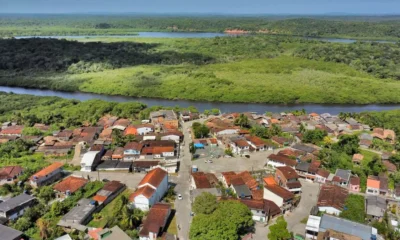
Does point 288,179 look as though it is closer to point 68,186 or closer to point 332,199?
point 332,199

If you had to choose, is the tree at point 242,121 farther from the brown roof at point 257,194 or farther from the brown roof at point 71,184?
the brown roof at point 71,184

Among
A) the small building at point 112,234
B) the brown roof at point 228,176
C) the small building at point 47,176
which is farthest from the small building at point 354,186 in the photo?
the small building at point 47,176

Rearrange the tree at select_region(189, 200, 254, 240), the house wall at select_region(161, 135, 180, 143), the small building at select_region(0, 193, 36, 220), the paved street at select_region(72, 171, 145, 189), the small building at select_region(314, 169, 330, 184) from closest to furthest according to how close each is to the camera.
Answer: the tree at select_region(189, 200, 254, 240)
the small building at select_region(0, 193, 36, 220)
the small building at select_region(314, 169, 330, 184)
the paved street at select_region(72, 171, 145, 189)
the house wall at select_region(161, 135, 180, 143)

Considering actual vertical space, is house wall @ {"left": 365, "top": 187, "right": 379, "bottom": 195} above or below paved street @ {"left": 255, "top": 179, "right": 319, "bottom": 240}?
above

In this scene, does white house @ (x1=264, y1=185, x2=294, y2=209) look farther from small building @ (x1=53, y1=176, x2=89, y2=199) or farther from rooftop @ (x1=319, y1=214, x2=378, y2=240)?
A: small building @ (x1=53, y1=176, x2=89, y2=199)

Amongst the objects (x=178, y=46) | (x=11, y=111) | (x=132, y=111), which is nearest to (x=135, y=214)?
(x=132, y=111)

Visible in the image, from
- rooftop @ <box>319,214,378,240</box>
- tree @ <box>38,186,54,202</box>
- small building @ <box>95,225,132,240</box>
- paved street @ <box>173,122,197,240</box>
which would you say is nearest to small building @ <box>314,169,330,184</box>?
rooftop @ <box>319,214,378,240</box>

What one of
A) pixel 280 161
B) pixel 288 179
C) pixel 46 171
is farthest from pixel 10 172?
pixel 280 161
